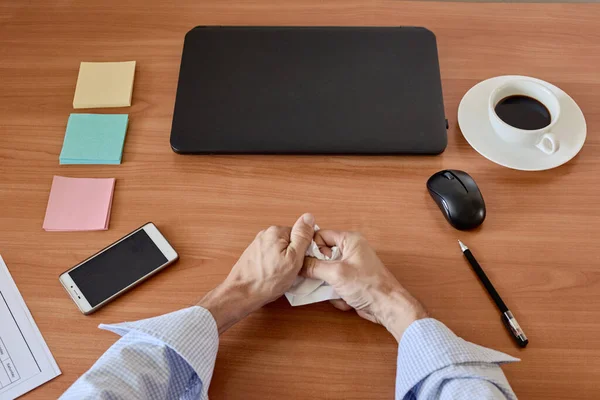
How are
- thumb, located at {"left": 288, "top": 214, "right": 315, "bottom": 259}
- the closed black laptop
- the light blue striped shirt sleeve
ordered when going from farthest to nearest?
1. the closed black laptop
2. thumb, located at {"left": 288, "top": 214, "right": 315, "bottom": 259}
3. the light blue striped shirt sleeve

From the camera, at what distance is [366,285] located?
689mm

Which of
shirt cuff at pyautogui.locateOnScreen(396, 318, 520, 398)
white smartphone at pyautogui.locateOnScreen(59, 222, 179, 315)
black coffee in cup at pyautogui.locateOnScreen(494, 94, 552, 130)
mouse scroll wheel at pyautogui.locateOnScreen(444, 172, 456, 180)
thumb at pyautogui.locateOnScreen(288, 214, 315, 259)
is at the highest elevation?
black coffee in cup at pyautogui.locateOnScreen(494, 94, 552, 130)

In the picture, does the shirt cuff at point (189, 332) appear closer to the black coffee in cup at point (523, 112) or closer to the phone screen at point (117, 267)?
the phone screen at point (117, 267)

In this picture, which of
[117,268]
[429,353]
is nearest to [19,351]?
[117,268]

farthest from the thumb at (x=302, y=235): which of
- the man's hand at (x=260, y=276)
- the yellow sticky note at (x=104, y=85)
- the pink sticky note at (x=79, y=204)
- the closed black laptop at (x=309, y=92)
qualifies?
the yellow sticky note at (x=104, y=85)

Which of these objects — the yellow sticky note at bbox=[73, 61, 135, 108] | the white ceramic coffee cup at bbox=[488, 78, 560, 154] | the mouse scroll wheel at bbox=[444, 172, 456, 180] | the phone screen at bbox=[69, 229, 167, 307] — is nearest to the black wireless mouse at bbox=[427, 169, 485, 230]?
the mouse scroll wheel at bbox=[444, 172, 456, 180]

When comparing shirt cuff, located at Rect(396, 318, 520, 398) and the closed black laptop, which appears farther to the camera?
the closed black laptop

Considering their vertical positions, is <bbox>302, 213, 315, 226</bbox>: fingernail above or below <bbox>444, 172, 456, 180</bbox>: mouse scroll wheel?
below

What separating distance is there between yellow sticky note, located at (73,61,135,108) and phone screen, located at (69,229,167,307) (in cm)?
27

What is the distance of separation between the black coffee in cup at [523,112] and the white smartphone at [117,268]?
0.54 m

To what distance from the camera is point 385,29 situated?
0.93 meters

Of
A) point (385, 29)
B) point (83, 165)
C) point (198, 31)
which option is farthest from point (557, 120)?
point (83, 165)

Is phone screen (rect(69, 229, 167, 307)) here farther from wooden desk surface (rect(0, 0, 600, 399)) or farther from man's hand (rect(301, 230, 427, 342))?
man's hand (rect(301, 230, 427, 342))

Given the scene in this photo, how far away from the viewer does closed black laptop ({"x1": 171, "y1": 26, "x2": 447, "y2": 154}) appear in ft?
2.70
